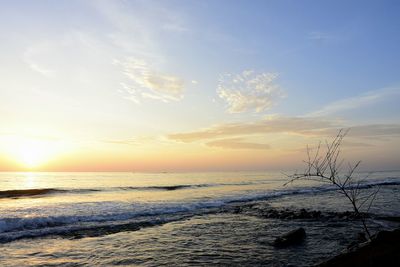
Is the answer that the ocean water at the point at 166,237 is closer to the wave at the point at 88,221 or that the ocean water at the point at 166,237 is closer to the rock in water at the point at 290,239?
the wave at the point at 88,221

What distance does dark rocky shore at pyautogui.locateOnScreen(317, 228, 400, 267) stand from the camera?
20.5 ft

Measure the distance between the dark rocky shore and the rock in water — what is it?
6.98 m

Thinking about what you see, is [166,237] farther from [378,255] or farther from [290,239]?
[378,255]

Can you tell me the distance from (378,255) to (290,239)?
337 inches

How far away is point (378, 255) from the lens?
649 cm

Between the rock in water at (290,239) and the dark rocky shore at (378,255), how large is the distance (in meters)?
6.98

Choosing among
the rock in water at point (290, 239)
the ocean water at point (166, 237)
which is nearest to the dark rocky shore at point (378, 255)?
the ocean water at point (166, 237)

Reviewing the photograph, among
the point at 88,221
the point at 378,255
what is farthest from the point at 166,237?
the point at 378,255

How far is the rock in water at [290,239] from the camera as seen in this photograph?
14.3 metres

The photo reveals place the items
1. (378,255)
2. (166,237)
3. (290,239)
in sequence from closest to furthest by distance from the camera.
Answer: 1. (378,255)
2. (290,239)
3. (166,237)

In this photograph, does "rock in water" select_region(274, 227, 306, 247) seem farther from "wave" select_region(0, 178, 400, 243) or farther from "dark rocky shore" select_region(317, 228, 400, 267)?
"wave" select_region(0, 178, 400, 243)

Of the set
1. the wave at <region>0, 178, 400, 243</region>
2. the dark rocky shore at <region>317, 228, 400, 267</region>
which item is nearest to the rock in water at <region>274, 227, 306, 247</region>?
the dark rocky shore at <region>317, 228, 400, 267</region>

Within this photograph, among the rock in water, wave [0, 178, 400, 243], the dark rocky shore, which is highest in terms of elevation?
the dark rocky shore

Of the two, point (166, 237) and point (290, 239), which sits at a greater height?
point (290, 239)
